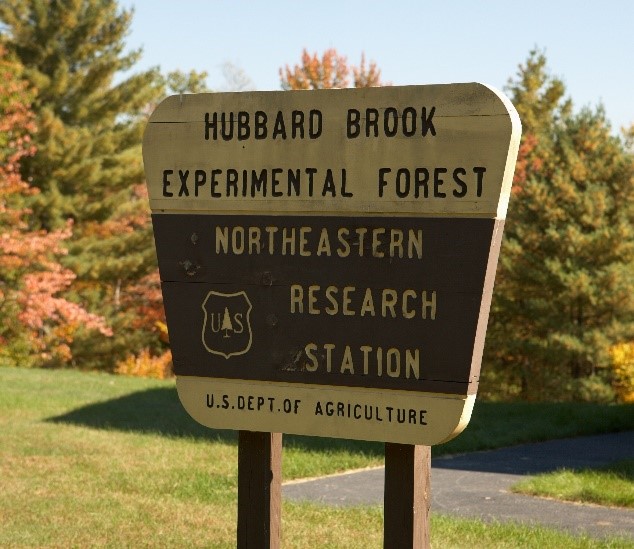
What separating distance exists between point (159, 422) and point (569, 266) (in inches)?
751

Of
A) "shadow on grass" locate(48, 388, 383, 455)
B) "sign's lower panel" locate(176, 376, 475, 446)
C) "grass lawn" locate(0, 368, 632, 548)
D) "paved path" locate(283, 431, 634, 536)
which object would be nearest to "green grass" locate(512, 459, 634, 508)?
"paved path" locate(283, 431, 634, 536)

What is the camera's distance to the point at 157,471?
1052cm

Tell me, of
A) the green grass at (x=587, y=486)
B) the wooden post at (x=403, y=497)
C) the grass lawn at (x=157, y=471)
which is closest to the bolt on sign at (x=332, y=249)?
the wooden post at (x=403, y=497)

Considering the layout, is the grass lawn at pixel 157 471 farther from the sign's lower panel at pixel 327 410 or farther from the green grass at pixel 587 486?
the sign's lower panel at pixel 327 410

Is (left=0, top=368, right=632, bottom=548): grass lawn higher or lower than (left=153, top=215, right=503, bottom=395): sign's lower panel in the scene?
lower

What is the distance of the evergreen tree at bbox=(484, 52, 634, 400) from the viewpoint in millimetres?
30984

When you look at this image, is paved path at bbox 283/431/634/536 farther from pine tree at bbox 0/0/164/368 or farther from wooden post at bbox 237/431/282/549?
pine tree at bbox 0/0/164/368

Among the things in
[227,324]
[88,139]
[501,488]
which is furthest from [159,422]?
[88,139]

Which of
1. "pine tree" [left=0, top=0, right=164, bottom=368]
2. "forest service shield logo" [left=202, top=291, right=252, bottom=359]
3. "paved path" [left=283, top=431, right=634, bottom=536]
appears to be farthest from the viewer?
"pine tree" [left=0, top=0, right=164, bottom=368]

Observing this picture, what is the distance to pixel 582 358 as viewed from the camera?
106 ft

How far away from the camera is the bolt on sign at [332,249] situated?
4426 mm

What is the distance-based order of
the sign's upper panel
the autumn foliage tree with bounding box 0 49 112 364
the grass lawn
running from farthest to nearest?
the autumn foliage tree with bounding box 0 49 112 364 < the grass lawn < the sign's upper panel

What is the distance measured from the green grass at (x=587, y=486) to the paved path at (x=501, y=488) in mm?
188

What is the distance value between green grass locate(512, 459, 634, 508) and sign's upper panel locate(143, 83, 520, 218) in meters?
5.85
